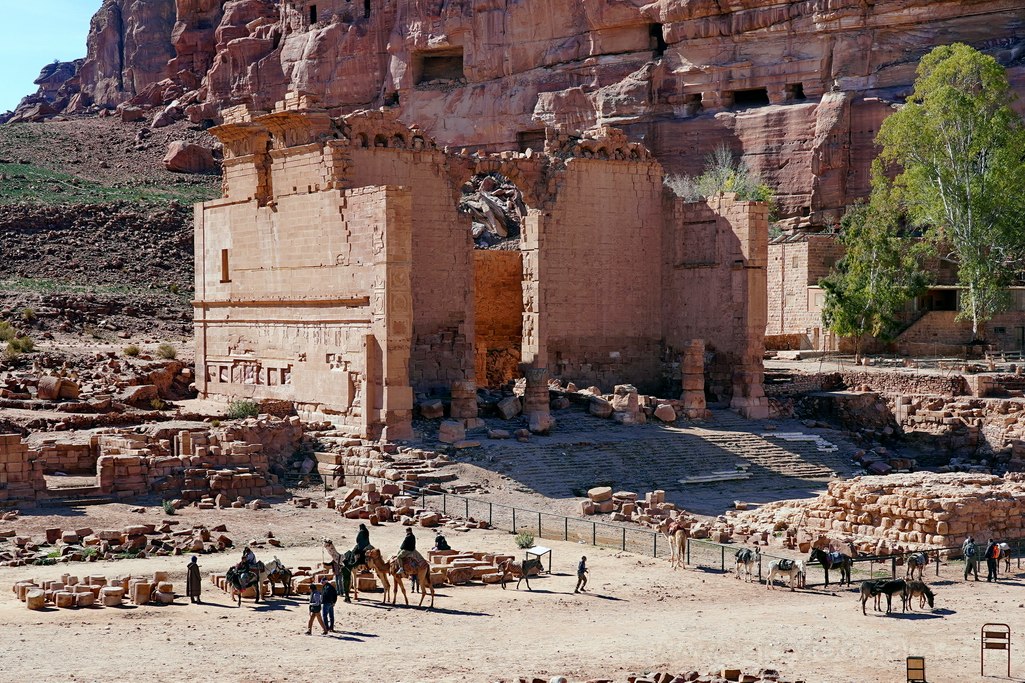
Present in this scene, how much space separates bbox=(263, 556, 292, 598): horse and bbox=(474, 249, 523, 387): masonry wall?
1608cm

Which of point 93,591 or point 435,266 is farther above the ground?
point 435,266

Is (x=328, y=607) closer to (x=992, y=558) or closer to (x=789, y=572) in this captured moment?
(x=789, y=572)

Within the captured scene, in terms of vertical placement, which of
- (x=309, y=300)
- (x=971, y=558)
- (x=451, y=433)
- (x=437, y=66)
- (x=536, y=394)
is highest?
(x=437, y=66)

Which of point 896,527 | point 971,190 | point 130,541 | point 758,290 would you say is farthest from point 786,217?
point 130,541

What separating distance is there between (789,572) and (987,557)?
9.71 ft

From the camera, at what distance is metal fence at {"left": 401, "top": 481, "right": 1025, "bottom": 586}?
66.9 feet

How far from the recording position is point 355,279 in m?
28.3

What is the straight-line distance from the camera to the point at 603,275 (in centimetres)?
3322

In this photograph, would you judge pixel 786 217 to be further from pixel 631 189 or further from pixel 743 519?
pixel 743 519

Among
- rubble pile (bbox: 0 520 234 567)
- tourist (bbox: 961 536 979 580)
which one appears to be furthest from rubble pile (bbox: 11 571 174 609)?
tourist (bbox: 961 536 979 580)

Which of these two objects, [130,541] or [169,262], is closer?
[130,541]

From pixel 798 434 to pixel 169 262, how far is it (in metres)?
30.0

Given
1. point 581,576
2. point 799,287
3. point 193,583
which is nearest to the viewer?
point 193,583

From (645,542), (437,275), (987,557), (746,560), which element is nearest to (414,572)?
(746,560)
